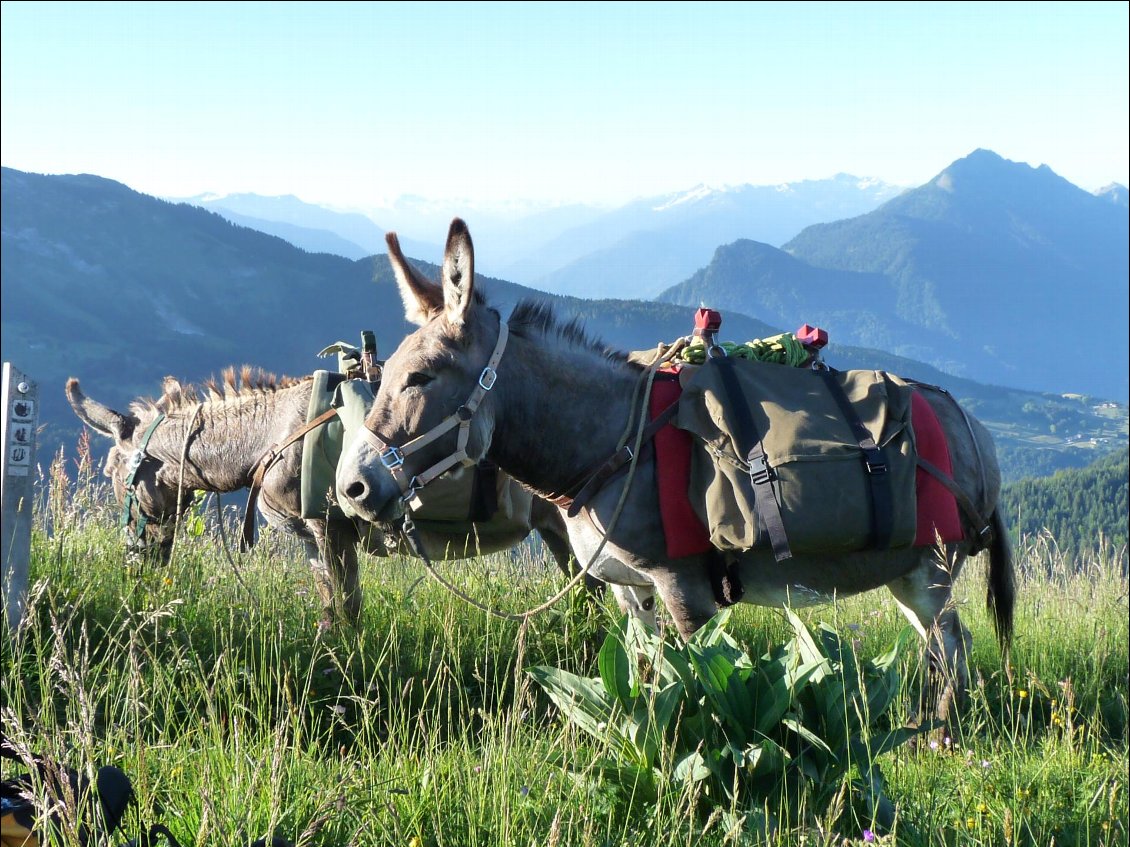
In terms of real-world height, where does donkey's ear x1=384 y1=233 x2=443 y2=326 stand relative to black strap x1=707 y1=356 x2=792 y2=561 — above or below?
above

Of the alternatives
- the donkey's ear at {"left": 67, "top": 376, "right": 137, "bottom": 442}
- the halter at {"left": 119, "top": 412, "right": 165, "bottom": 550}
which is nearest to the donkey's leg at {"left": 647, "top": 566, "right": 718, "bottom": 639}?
the halter at {"left": 119, "top": 412, "right": 165, "bottom": 550}

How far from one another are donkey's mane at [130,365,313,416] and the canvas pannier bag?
2942mm

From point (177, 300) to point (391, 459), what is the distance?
19437 centimetres

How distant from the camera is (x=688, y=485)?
4.08 metres

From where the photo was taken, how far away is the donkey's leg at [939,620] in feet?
14.3

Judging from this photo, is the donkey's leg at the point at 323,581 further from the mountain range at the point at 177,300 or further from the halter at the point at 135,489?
the mountain range at the point at 177,300

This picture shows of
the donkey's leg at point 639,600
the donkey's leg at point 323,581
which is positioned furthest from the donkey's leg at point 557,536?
the donkey's leg at point 323,581

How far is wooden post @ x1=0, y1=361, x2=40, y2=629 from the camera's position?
191 inches

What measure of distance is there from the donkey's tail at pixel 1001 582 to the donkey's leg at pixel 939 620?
1.40 feet

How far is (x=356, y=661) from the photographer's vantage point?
5.12m

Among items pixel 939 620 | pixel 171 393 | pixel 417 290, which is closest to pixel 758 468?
pixel 939 620

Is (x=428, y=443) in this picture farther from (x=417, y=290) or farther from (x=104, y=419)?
(x=104, y=419)

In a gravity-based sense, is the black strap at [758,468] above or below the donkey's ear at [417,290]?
below

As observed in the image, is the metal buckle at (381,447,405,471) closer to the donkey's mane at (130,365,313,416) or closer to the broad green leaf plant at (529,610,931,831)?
the broad green leaf plant at (529,610,931,831)
